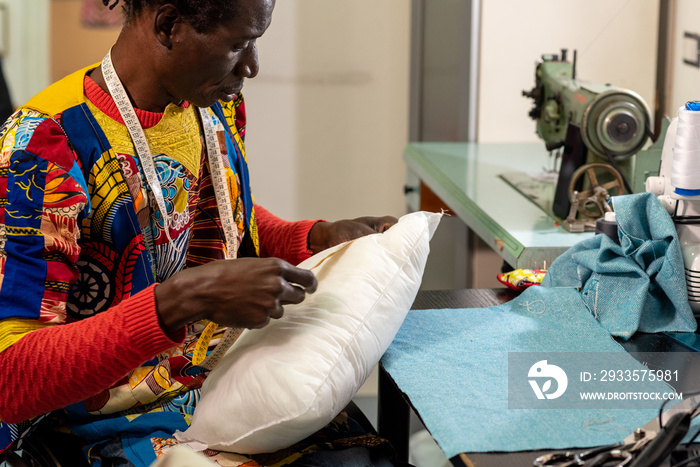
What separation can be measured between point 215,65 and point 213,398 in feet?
1.54

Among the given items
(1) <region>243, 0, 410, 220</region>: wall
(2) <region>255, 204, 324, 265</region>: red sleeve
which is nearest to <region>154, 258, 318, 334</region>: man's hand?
(2) <region>255, 204, 324, 265</region>: red sleeve

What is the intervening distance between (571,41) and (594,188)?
3.33 feet

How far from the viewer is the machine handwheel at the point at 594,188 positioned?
1873 mm

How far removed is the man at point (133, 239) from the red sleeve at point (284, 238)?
11cm

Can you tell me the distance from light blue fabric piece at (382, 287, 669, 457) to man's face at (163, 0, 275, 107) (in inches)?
17.7

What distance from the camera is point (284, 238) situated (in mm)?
1540

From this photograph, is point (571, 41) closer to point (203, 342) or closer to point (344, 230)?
point (344, 230)

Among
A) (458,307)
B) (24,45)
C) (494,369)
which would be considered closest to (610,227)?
(458,307)

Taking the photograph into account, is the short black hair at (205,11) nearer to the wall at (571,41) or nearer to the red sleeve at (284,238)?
the red sleeve at (284,238)

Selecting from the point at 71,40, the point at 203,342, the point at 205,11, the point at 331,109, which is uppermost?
the point at 205,11

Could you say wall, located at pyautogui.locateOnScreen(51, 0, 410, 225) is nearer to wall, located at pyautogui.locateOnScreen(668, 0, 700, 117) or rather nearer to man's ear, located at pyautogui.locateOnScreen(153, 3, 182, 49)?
wall, located at pyautogui.locateOnScreen(668, 0, 700, 117)

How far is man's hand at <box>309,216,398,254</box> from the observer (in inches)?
54.1

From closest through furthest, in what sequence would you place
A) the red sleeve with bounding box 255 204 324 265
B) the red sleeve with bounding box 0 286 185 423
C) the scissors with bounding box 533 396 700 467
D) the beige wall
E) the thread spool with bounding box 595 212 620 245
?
the scissors with bounding box 533 396 700 467 < the red sleeve with bounding box 0 286 185 423 < the thread spool with bounding box 595 212 620 245 < the red sleeve with bounding box 255 204 324 265 < the beige wall

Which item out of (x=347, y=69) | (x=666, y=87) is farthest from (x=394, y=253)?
(x=347, y=69)
